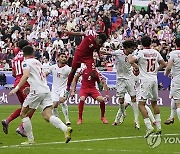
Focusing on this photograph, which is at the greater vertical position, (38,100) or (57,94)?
(38,100)

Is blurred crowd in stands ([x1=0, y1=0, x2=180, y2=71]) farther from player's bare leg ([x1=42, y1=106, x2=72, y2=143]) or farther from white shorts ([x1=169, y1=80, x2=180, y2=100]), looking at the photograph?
player's bare leg ([x1=42, y1=106, x2=72, y2=143])

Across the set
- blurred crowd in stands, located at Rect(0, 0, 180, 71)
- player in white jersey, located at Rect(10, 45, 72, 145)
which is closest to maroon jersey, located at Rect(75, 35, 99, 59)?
player in white jersey, located at Rect(10, 45, 72, 145)

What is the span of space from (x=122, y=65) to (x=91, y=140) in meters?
5.34

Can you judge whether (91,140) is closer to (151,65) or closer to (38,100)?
(38,100)

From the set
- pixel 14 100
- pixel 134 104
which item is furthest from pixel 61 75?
pixel 14 100

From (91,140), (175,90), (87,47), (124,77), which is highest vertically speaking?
(87,47)

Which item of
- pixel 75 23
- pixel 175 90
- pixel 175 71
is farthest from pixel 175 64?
pixel 75 23

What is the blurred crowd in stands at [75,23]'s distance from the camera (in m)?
43.1

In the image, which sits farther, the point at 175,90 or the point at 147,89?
the point at 175,90

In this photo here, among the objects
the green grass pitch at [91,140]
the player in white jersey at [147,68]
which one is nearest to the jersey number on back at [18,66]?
the green grass pitch at [91,140]

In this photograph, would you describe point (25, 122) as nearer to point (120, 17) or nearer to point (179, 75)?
point (179, 75)

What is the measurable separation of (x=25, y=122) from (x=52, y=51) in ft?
81.8

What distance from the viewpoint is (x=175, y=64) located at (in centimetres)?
2173

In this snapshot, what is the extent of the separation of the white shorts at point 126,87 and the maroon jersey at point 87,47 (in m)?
1.36
